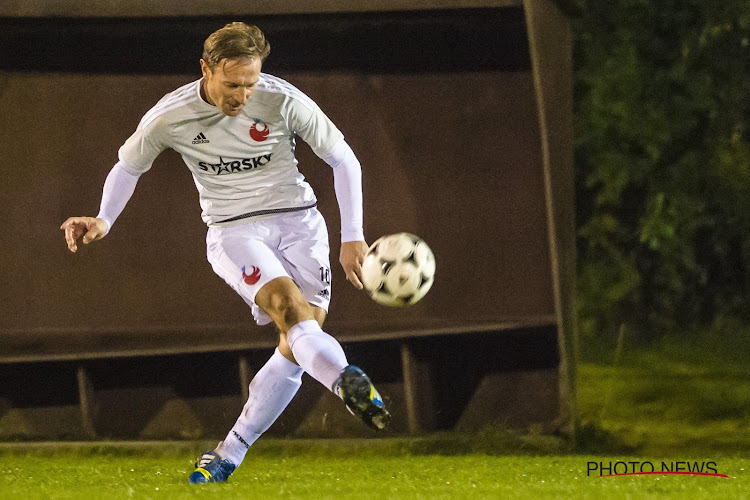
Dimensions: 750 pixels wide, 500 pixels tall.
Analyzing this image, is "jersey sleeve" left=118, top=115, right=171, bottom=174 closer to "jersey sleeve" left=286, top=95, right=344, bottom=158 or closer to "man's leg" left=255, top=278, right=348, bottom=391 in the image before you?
"jersey sleeve" left=286, top=95, right=344, bottom=158

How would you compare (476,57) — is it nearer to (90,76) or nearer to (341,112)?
(341,112)

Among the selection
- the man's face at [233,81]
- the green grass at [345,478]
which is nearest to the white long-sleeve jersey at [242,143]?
the man's face at [233,81]

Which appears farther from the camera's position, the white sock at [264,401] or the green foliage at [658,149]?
the green foliage at [658,149]

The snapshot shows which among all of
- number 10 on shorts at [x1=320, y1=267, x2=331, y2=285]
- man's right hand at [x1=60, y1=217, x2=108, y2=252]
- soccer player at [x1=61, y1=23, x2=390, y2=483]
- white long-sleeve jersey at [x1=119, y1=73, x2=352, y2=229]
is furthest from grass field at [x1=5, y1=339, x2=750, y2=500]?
white long-sleeve jersey at [x1=119, y1=73, x2=352, y2=229]

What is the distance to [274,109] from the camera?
5.09m

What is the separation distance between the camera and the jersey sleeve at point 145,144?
5.09 metres

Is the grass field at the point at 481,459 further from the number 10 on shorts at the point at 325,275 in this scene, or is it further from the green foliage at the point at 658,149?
the green foliage at the point at 658,149

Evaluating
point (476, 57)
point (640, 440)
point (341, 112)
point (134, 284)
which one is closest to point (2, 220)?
point (134, 284)

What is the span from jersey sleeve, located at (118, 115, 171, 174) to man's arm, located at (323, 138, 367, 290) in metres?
0.78

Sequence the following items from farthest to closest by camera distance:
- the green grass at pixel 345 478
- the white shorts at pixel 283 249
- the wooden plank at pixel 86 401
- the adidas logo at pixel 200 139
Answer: the wooden plank at pixel 86 401, the adidas logo at pixel 200 139, the white shorts at pixel 283 249, the green grass at pixel 345 478

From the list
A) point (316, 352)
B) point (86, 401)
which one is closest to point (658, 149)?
point (86, 401)

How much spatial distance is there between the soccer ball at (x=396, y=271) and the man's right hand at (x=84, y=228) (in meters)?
1.21

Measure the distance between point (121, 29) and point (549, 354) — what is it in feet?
11.1

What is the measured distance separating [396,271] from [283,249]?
67cm
